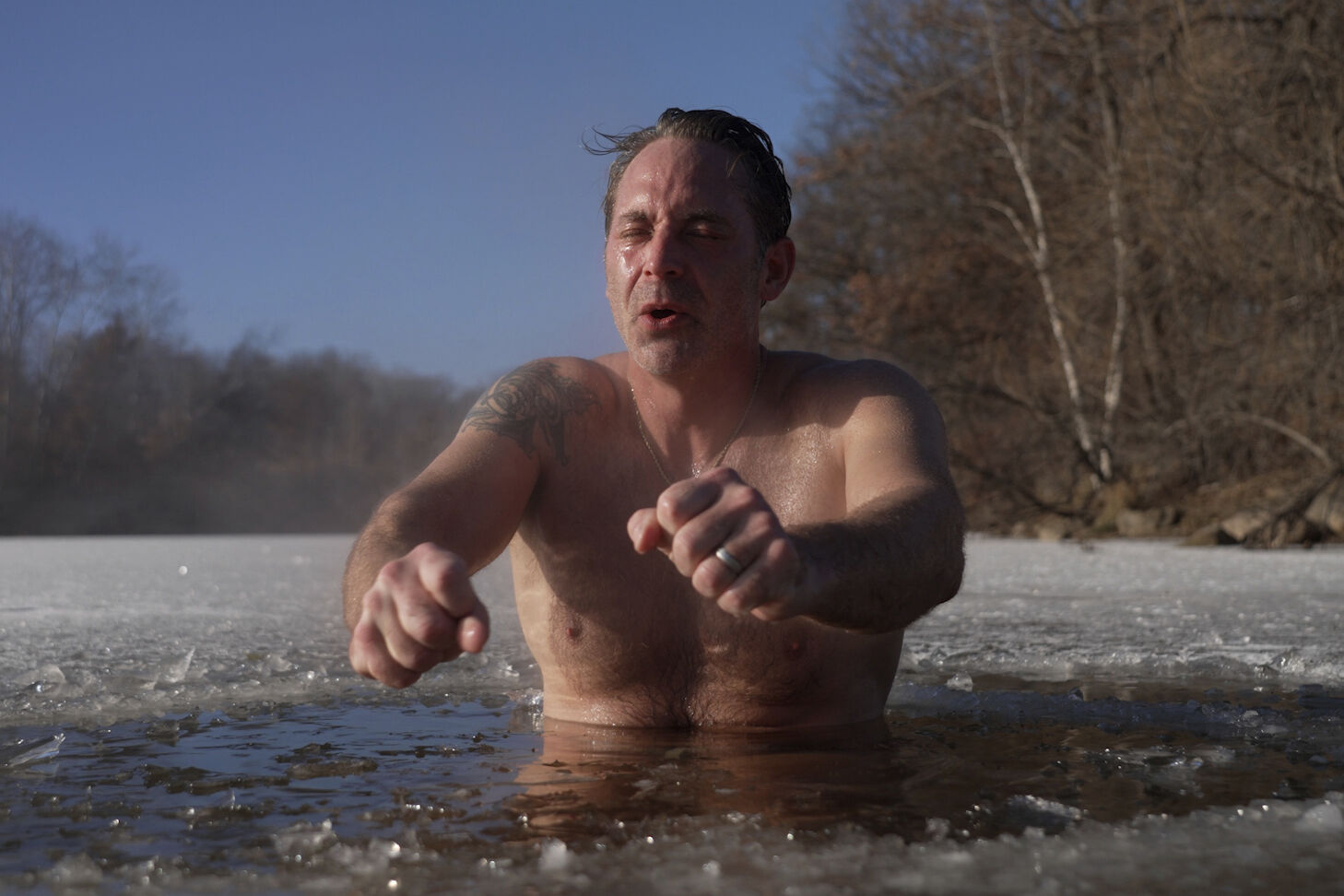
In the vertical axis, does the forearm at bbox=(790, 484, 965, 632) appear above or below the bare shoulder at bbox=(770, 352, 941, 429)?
below

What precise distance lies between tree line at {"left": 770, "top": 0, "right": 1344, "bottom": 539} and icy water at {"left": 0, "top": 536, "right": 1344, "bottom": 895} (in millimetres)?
4784

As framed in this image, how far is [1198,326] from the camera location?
8.39 metres

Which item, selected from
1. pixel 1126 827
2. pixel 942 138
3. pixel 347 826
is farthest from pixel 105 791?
pixel 942 138

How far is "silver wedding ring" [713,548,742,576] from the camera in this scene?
119 centimetres

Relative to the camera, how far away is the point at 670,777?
1676 mm

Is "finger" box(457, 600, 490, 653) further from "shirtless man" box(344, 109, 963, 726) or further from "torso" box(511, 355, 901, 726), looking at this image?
"torso" box(511, 355, 901, 726)

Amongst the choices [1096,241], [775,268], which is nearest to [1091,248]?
[1096,241]

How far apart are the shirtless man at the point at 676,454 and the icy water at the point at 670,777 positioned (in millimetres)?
113

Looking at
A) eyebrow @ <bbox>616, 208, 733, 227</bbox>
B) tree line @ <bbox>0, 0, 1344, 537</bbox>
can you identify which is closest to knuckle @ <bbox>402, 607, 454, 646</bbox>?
eyebrow @ <bbox>616, 208, 733, 227</bbox>

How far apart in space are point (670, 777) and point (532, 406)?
0.81 metres

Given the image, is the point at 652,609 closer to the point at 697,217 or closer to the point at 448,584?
the point at 697,217

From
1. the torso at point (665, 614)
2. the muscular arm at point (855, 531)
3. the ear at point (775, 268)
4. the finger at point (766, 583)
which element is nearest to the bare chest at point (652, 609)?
the torso at point (665, 614)

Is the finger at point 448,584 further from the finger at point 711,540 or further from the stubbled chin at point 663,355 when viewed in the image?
the stubbled chin at point 663,355

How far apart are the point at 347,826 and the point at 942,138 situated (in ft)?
41.5
